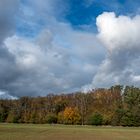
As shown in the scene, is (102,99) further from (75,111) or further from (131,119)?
(131,119)

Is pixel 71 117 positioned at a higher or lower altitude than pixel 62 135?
higher

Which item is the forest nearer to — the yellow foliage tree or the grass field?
the yellow foliage tree

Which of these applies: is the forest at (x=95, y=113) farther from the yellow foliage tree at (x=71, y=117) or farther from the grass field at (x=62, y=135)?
the grass field at (x=62, y=135)

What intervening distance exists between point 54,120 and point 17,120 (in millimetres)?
21830

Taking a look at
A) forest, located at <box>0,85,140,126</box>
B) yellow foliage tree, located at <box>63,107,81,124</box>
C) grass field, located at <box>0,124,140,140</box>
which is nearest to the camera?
grass field, located at <box>0,124,140,140</box>

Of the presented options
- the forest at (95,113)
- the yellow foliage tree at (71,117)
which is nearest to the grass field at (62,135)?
the forest at (95,113)

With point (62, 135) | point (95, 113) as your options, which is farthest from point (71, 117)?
point (62, 135)

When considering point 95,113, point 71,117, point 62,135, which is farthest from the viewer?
point 71,117

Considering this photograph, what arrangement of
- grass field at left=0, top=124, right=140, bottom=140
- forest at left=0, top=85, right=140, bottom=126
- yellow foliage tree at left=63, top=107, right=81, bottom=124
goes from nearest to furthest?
grass field at left=0, top=124, right=140, bottom=140 < forest at left=0, top=85, right=140, bottom=126 < yellow foliage tree at left=63, top=107, right=81, bottom=124

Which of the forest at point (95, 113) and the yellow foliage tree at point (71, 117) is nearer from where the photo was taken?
the forest at point (95, 113)

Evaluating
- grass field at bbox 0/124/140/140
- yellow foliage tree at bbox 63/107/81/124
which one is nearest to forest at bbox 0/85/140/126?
yellow foliage tree at bbox 63/107/81/124

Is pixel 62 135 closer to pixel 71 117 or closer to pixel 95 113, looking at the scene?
pixel 95 113

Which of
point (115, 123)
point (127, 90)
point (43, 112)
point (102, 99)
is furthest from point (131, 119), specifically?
point (43, 112)

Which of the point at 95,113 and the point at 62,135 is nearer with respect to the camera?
the point at 62,135
